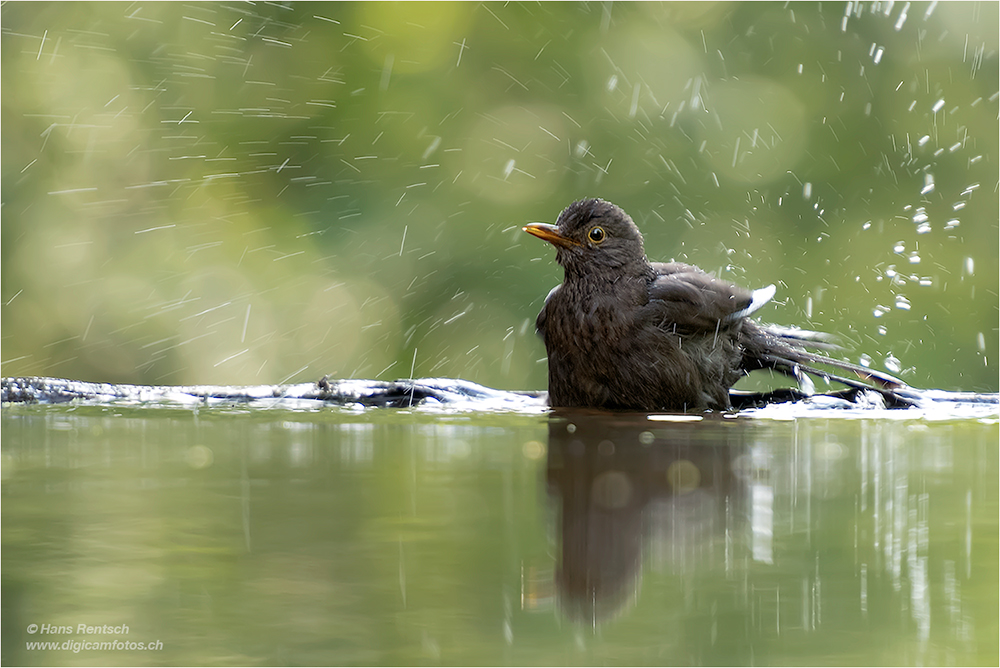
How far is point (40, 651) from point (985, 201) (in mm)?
10424

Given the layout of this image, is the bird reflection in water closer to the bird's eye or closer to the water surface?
the water surface

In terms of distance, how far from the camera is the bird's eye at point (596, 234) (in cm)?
538

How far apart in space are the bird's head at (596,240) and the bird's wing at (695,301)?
0.17 metres

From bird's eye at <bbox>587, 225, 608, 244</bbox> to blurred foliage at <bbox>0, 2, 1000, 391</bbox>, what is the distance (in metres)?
4.38

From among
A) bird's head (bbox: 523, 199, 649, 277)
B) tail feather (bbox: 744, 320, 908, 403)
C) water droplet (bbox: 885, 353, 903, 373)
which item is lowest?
tail feather (bbox: 744, 320, 908, 403)

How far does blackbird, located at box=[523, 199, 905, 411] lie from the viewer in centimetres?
490

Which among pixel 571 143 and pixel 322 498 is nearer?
pixel 322 498

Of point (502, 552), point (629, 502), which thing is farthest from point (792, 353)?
point (502, 552)

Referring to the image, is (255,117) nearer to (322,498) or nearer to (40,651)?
(322,498)

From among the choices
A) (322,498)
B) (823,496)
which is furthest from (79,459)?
(823,496)

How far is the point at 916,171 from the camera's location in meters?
10.2

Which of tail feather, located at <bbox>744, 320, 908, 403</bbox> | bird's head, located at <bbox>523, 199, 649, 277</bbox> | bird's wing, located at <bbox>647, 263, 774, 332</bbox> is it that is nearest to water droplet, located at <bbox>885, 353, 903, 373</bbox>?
tail feather, located at <bbox>744, 320, 908, 403</bbox>

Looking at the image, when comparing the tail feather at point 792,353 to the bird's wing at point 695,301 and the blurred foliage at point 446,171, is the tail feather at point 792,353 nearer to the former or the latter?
the bird's wing at point 695,301

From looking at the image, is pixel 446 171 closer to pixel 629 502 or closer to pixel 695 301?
pixel 695 301
